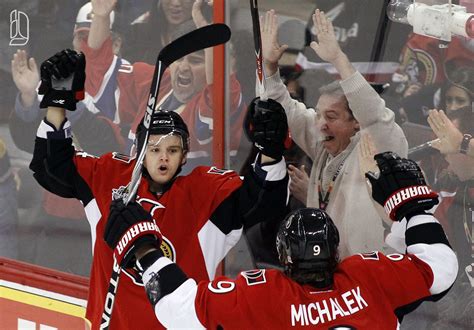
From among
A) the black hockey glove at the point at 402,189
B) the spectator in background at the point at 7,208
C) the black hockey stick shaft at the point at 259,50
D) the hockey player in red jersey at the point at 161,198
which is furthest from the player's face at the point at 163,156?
the spectator in background at the point at 7,208

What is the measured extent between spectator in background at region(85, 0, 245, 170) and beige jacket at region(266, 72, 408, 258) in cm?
27

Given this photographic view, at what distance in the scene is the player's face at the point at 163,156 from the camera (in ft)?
10.1

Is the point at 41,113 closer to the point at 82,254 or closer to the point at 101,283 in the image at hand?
the point at 82,254

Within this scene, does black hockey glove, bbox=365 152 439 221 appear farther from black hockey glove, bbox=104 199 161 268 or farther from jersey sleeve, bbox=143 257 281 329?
black hockey glove, bbox=104 199 161 268

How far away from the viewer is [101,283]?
10.3 feet

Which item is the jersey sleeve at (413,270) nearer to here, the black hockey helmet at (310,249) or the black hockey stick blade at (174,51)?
the black hockey helmet at (310,249)

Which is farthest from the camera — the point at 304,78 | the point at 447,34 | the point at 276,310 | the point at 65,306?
the point at 65,306

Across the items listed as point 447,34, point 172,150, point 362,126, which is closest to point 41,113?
point 172,150

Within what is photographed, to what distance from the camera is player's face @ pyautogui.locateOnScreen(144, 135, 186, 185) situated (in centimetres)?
309

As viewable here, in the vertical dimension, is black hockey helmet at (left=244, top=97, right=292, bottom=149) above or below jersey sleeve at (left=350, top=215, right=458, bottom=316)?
above

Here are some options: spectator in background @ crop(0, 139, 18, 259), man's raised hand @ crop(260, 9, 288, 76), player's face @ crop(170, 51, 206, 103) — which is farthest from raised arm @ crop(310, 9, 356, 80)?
spectator in background @ crop(0, 139, 18, 259)

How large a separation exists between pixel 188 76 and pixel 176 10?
22cm

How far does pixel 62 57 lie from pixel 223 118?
680mm

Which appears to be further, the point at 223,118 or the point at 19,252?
the point at 19,252
